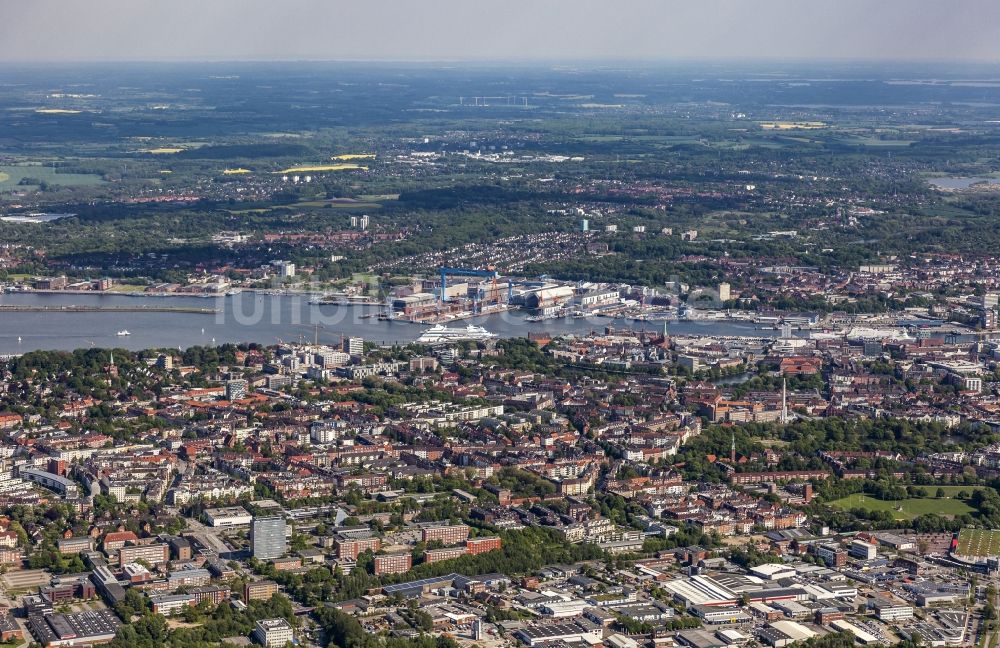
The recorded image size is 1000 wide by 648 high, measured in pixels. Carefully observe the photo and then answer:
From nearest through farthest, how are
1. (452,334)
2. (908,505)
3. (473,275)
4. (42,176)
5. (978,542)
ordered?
(978,542)
(908,505)
(452,334)
(473,275)
(42,176)

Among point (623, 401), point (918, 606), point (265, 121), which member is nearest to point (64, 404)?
point (623, 401)

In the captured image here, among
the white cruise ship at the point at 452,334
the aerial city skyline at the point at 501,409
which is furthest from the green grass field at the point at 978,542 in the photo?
the white cruise ship at the point at 452,334

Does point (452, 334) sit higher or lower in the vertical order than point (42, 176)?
higher

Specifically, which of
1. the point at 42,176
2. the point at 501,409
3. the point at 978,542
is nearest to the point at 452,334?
the point at 501,409

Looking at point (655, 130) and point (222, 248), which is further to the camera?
point (655, 130)

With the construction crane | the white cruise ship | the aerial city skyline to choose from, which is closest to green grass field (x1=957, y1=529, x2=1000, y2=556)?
the aerial city skyline

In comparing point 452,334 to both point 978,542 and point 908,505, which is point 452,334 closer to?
point 908,505

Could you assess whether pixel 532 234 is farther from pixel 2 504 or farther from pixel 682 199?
pixel 2 504
